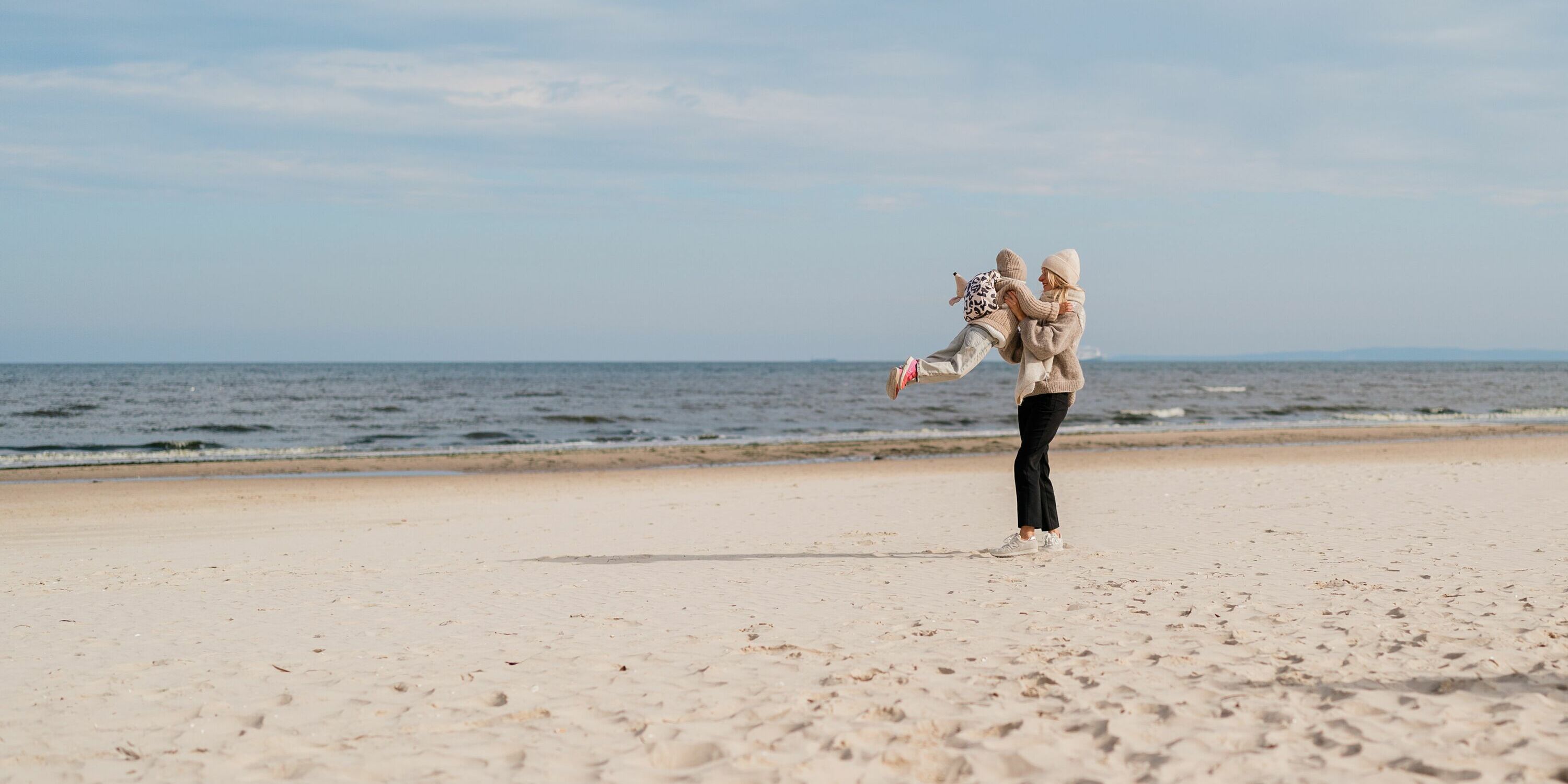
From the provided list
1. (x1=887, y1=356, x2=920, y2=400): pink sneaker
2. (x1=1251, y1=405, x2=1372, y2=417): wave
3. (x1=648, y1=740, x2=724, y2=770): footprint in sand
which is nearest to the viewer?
(x1=648, y1=740, x2=724, y2=770): footprint in sand

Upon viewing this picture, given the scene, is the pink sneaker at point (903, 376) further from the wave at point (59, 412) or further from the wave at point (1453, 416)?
the wave at point (59, 412)

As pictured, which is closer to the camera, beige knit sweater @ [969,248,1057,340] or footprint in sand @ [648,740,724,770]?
footprint in sand @ [648,740,724,770]

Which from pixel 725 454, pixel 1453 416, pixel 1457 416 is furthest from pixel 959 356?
pixel 1453 416

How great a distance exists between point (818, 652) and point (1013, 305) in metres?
2.94

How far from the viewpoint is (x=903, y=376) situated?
6293 millimetres

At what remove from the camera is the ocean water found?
2634cm

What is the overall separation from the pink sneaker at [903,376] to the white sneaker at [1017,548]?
1769 millimetres

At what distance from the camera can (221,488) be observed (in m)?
16.5

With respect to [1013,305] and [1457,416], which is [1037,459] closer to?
[1013,305]

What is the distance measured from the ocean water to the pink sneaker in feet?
63.6

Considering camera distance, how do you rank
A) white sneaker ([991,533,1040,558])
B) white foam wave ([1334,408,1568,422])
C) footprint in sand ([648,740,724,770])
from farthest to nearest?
white foam wave ([1334,408,1568,422]) → white sneaker ([991,533,1040,558]) → footprint in sand ([648,740,724,770])

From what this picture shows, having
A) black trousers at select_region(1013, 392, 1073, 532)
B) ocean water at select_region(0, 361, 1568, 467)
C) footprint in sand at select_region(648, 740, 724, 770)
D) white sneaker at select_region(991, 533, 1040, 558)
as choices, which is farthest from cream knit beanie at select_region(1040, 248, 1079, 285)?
ocean water at select_region(0, 361, 1568, 467)

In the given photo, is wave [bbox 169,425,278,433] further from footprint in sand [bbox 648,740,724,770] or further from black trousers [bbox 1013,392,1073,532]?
footprint in sand [bbox 648,740,724,770]

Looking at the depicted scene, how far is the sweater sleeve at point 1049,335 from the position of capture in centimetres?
685
